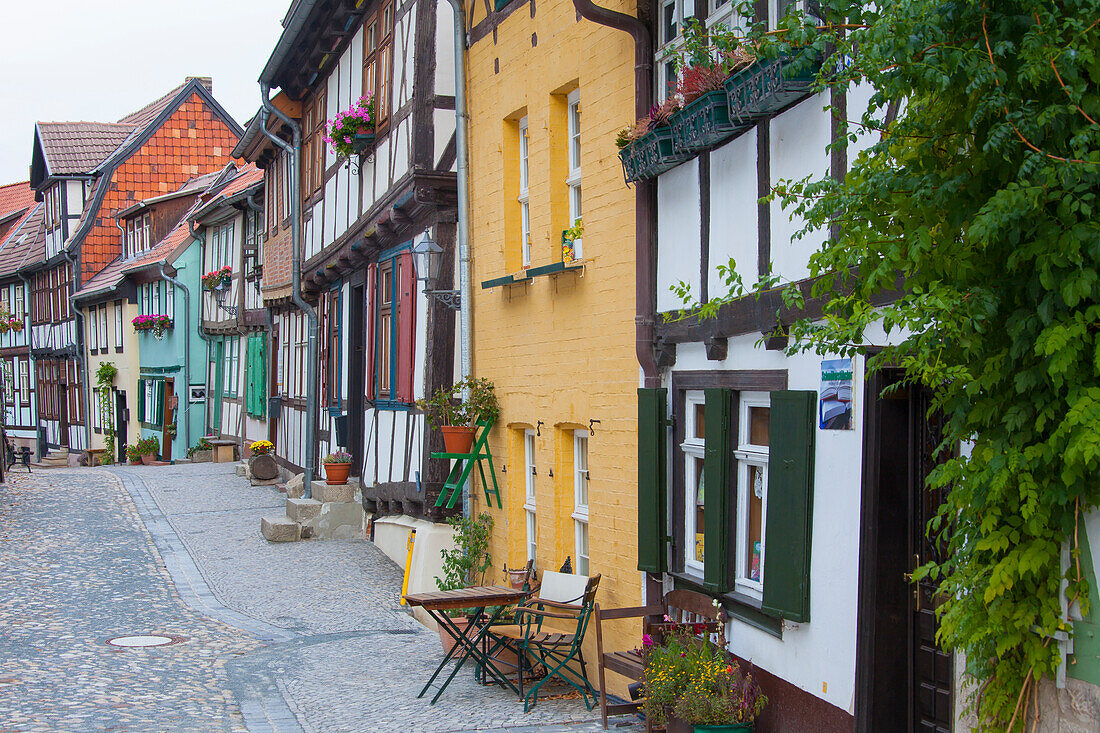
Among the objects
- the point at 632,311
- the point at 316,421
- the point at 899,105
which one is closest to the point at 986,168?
the point at 899,105

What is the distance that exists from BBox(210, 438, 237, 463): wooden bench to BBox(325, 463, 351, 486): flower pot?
1231 cm

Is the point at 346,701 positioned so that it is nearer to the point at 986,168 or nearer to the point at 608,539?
the point at 608,539

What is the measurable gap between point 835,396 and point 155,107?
39.6 metres

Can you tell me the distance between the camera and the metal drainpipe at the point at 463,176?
11453mm

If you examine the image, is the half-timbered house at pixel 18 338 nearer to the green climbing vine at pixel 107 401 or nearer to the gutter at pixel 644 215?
the green climbing vine at pixel 107 401

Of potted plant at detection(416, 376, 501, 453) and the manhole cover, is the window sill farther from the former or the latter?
the manhole cover

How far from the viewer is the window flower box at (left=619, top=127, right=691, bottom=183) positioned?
7.43 m

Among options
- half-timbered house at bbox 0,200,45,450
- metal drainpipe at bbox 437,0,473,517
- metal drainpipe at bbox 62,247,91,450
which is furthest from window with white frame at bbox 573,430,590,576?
half-timbered house at bbox 0,200,45,450

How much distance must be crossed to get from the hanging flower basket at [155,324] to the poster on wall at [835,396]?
29.5 meters

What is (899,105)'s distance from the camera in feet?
16.9

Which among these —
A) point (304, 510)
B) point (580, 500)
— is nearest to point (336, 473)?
point (304, 510)

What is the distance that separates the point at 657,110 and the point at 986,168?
390cm

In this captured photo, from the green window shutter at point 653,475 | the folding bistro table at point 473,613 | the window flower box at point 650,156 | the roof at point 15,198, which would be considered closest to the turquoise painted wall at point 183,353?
the roof at point 15,198

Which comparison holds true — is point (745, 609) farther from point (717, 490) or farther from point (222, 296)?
point (222, 296)
